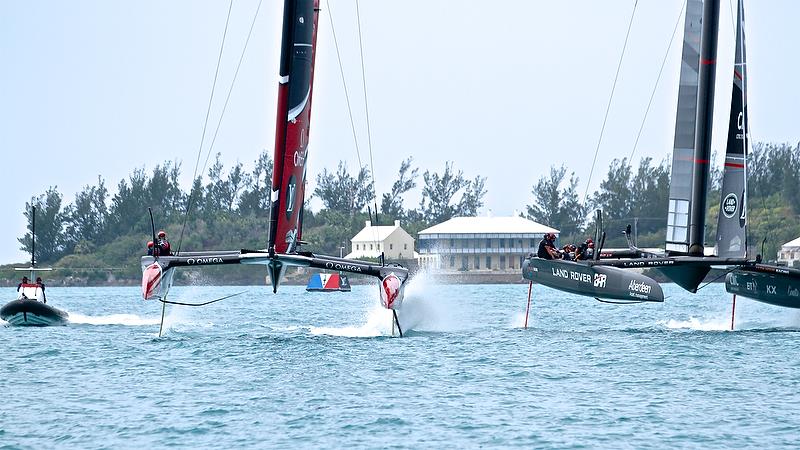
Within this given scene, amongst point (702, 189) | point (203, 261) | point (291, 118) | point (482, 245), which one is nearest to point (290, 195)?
point (291, 118)

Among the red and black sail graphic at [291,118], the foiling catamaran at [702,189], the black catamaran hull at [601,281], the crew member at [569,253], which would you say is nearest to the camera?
the red and black sail graphic at [291,118]

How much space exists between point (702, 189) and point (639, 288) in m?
2.74

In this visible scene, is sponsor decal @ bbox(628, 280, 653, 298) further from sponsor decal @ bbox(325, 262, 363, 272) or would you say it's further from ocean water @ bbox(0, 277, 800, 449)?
sponsor decal @ bbox(325, 262, 363, 272)

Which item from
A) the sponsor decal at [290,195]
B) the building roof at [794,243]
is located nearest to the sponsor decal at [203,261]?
the sponsor decal at [290,195]

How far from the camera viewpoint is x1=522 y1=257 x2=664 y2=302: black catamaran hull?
72.7 ft

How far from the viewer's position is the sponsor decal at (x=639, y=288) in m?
22.1

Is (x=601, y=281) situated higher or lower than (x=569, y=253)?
lower

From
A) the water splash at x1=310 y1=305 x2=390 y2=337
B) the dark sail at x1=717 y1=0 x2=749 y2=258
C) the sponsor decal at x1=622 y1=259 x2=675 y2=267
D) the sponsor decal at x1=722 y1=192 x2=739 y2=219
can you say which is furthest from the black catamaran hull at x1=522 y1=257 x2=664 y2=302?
the water splash at x1=310 y1=305 x2=390 y2=337

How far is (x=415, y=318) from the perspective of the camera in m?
26.0

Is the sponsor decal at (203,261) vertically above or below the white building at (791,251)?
below

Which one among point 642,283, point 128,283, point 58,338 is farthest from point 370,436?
point 128,283

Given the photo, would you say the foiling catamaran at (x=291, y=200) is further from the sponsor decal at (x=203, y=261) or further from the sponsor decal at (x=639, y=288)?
the sponsor decal at (x=639, y=288)

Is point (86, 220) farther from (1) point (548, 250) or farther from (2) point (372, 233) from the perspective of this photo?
(1) point (548, 250)

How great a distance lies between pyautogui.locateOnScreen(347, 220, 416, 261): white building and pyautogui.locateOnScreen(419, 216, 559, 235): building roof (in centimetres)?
277
